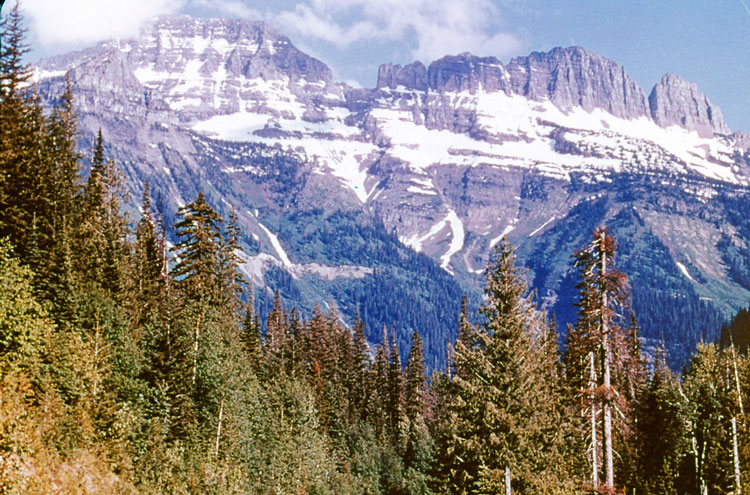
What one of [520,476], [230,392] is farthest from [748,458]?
[230,392]

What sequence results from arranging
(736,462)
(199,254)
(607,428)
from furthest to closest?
(199,254), (736,462), (607,428)

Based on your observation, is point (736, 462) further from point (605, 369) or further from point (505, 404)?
point (605, 369)

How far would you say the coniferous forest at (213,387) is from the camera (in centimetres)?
3522

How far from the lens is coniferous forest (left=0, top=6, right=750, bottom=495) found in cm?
3522

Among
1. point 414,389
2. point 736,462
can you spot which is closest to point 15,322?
point 736,462

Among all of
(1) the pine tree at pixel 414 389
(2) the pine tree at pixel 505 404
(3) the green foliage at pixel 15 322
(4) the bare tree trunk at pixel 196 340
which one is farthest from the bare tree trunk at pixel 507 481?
(1) the pine tree at pixel 414 389

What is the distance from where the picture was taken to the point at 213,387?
5538 cm

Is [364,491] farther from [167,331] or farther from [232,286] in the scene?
[167,331]

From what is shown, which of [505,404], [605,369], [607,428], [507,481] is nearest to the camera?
[605,369]

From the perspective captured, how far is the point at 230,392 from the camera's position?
185ft

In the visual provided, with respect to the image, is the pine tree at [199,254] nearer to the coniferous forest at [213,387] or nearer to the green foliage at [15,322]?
the coniferous forest at [213,387]

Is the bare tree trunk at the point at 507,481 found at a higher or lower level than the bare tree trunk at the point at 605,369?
lower

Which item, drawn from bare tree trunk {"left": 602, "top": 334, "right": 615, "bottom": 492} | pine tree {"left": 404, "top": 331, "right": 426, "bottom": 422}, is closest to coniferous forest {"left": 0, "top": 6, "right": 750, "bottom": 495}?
bare tree trunk {"left": 602, "top": 334, "right": 615, "bottom": 492}

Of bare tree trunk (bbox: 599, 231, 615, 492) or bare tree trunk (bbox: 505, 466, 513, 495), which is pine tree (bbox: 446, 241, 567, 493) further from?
bare tree trunk (bbox: 599, 231, 615, 492)
